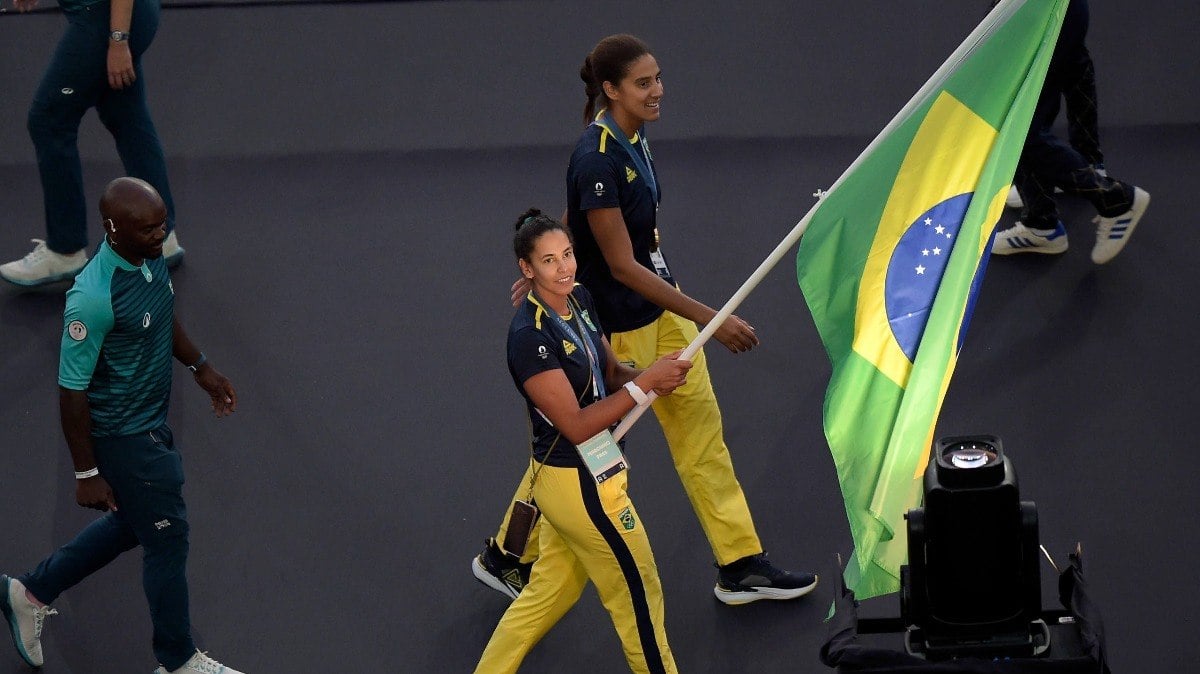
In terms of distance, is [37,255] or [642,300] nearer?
[642,300]

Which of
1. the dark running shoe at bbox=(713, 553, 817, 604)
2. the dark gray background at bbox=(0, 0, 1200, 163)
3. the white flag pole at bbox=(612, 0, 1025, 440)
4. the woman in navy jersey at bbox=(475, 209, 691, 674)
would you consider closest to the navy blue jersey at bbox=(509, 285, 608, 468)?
the woman in navy jersey at bbox=(475, 209, 691, 674)

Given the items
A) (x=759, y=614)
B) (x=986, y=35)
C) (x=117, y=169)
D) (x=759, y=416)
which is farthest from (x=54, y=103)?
(x=986, y=35)

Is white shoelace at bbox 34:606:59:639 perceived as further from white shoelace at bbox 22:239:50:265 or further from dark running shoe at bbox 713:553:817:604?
white shoelace at bbox 22:239:50:265

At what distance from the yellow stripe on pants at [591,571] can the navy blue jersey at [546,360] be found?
0.06m

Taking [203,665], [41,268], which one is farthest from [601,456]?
[41,268]

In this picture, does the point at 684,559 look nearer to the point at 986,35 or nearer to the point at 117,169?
the point at 986,35

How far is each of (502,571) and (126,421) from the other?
53.4 inches

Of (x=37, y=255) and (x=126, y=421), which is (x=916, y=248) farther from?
(x=37, y=255)

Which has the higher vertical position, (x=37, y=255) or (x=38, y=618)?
(x=37, y=255)

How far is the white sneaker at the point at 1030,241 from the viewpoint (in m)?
7.00

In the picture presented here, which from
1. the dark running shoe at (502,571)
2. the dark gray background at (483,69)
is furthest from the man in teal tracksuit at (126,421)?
the dark gray background at (483,69)

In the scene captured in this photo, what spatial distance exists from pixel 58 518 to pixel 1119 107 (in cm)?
538

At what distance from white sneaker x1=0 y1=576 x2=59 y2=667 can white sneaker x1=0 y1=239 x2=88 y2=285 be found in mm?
2429

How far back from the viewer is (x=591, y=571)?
446 cm
